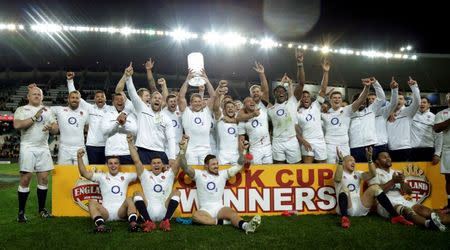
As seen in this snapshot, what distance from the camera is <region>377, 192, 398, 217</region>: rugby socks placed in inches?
244

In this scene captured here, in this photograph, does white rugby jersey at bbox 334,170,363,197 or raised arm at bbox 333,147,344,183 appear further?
white rugby jersey at bbox 334,170,363,197

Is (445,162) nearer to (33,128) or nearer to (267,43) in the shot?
(33,128)

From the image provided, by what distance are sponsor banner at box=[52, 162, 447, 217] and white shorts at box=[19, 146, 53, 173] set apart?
201mm

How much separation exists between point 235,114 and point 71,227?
353cm

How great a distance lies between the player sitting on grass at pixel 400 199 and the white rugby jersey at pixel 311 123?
1.24m

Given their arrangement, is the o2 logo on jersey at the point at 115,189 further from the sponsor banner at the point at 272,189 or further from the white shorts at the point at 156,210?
the white shorts at the point at 156,210

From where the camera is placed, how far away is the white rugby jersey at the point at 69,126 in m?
7.30

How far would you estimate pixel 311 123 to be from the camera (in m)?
7.54

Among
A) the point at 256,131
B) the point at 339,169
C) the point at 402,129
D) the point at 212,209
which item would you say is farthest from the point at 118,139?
the point at 402,129

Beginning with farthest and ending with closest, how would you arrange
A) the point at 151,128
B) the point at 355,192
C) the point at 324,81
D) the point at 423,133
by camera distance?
the point at 423,133, the point at 324,81, the point at 151,128, the point at 355,192

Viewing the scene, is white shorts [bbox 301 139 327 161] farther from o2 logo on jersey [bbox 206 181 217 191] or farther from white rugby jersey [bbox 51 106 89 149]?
white rugby jersey [bbox 51 106 89 149]

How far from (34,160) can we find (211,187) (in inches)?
121

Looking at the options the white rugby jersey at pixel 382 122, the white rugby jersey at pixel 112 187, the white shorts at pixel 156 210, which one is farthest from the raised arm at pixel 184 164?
the white rugby jersey at pixel 382 122

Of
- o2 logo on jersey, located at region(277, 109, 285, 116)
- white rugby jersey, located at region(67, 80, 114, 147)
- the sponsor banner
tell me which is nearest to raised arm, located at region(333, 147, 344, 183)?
the sponsor banner
